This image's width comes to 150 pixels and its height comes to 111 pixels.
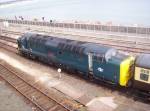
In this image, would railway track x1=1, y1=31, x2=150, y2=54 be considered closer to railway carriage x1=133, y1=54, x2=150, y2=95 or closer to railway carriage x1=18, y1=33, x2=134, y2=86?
railway carriage x1=18, y1=33, x2=134, y2=86

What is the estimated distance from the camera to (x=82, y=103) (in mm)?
16266

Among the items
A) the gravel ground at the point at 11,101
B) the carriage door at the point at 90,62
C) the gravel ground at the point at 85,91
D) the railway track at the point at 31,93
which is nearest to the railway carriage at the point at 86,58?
the carriage door at the point at 90,62

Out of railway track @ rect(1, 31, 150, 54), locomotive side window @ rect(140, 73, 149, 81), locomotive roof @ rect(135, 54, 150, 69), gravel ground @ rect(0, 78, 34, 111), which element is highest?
locomotive roof @ rect(135, 54, 150, 69)

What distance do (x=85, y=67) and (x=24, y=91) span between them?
5.64m

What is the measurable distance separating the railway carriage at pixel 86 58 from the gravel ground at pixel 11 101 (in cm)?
560

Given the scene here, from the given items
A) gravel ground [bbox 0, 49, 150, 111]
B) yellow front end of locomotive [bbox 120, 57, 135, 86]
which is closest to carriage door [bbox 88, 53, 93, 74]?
gravel ground [bbox 0, 49, 150, 111]

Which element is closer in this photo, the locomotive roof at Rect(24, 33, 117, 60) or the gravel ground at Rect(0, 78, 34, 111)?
the gravel ground at Rect(0, 78, 34, 111)

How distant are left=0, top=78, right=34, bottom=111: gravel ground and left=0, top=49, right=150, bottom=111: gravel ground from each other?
119 inches

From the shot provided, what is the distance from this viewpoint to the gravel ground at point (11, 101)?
1662 centimetres

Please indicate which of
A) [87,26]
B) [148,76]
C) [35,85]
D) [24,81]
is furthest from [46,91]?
[87,26]

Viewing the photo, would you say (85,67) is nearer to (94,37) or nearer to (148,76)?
(148,76)

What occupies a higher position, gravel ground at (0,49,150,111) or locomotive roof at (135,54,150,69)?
locomotive roof at (135,54,150,69)

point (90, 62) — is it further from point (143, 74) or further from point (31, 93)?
point (31, 93)

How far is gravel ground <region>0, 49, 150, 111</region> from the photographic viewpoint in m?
15.5
